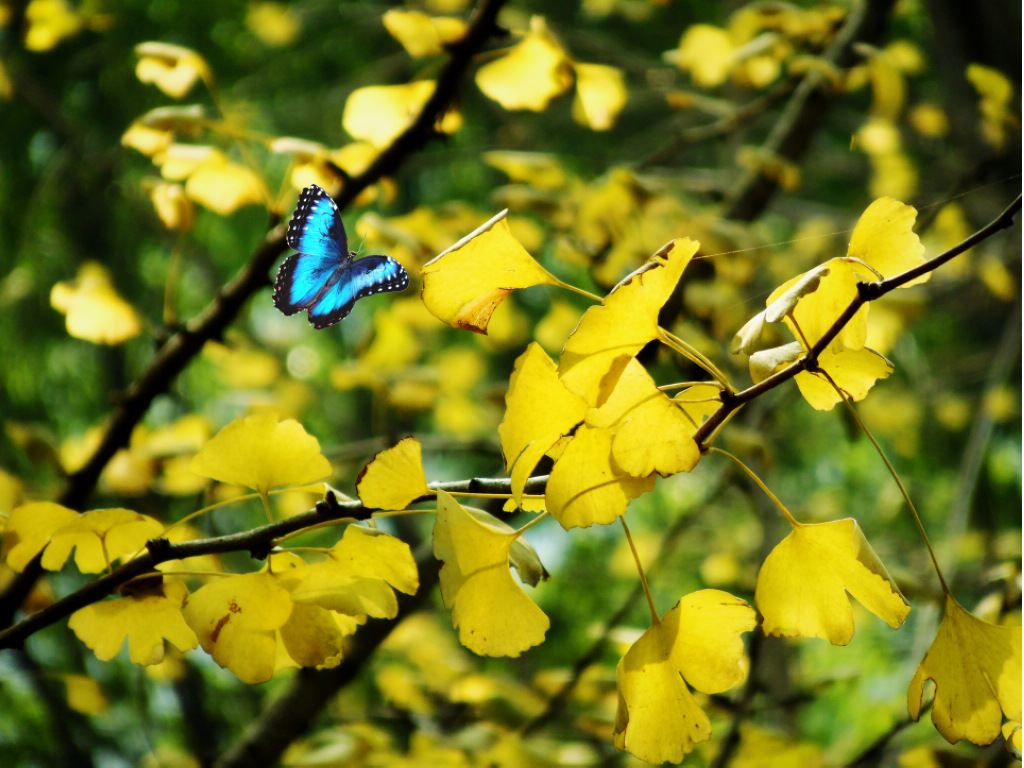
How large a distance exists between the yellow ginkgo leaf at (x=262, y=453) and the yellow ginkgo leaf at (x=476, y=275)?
0.13m

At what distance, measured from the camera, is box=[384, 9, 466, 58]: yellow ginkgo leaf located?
27.9 inches

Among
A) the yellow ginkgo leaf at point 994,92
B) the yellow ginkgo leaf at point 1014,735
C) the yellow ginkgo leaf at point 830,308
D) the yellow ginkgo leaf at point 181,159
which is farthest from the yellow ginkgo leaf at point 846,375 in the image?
the yellow ginkgo leaf at point 994,92

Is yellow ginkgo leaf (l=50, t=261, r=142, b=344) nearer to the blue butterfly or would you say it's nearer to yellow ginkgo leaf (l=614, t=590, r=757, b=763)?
the blue butterfly

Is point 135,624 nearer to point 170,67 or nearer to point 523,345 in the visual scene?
point 170,67

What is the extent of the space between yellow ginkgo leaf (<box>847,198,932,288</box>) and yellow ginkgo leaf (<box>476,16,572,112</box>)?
46cm

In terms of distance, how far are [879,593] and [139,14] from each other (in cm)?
225

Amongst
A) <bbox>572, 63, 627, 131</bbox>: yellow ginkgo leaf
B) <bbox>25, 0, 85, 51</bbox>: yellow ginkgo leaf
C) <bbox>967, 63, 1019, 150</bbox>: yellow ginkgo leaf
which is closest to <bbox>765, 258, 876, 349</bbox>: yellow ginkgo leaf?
<bbox>572, 63, 627, 131</bbox>: yellow ginkgo leaf

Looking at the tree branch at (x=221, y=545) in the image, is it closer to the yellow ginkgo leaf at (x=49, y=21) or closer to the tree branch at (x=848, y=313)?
the tree branch at (x=848, y=313)

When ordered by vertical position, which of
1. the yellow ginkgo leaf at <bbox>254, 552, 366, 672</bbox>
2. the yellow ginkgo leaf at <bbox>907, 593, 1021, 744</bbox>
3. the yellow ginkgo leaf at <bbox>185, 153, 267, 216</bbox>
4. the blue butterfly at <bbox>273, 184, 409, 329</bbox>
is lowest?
the yellow ginkgo leaf at <bbox>907, 593, 1021, 744</bbox>

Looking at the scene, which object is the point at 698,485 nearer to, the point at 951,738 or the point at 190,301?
the point at 190,301

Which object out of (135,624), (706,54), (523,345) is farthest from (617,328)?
(523,345)

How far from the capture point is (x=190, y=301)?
256 centimetres

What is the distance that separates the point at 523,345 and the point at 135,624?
1757 millimetres

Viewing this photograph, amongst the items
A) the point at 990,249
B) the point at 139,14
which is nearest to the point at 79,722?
the point at 139,14
